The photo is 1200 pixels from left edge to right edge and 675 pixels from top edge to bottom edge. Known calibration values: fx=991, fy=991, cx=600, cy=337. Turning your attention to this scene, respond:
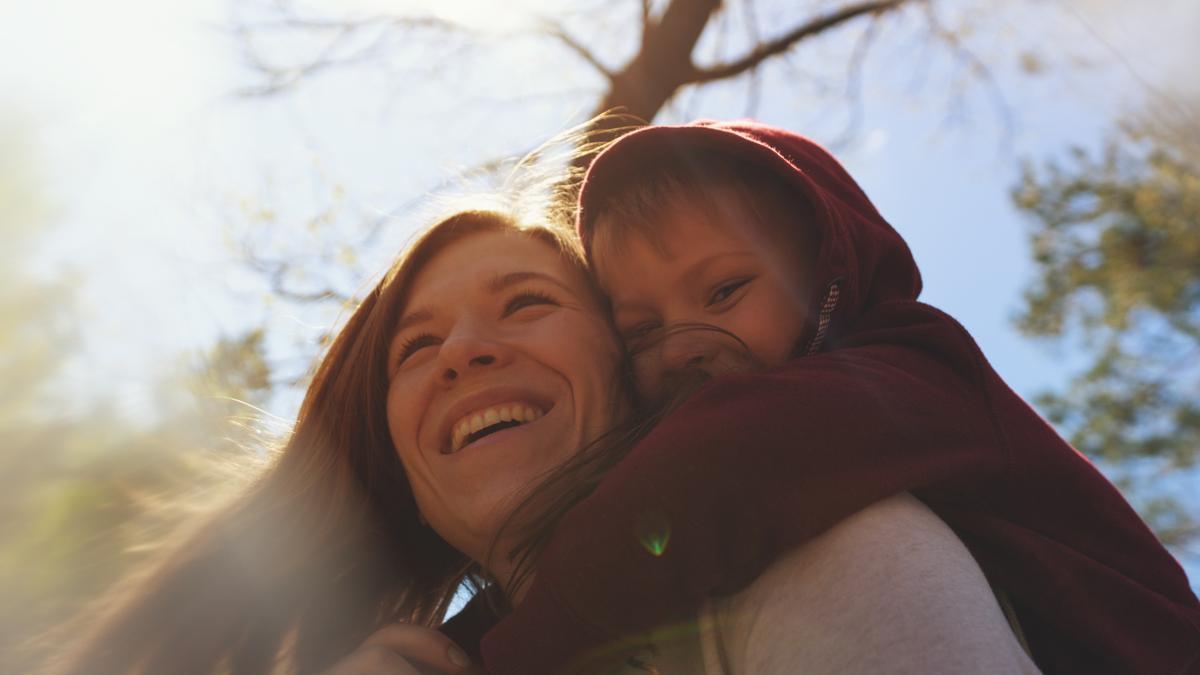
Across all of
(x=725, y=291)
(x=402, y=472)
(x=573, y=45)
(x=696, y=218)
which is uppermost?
(x=573, y=45)

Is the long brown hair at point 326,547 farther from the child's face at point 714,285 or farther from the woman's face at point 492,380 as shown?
the child's face at point 714,285

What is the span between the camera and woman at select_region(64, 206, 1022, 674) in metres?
1.78

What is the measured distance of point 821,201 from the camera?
5.45 feet

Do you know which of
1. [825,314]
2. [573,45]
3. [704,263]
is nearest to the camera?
[825,314]

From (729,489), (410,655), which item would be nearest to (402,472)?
(410,655)

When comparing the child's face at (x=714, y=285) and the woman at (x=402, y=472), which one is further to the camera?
the woman at (x=402, y=472)

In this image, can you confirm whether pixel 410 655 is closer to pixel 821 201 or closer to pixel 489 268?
pixel 489 268

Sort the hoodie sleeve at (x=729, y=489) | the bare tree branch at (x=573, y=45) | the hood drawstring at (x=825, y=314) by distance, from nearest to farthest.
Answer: the hoodie sleeve at (x=729, y=489)
the hood drawstring at (x=825, y=314)
the bare tree branch at (x=573, y=45)

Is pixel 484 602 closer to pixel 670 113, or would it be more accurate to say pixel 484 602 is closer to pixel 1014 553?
pixel 1014 553

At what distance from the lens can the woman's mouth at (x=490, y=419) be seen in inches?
71.2

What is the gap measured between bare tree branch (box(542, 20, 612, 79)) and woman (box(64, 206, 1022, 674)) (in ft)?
8.28

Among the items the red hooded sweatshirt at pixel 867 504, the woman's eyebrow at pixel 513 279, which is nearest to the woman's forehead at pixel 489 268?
the woman's eyebrow at pixel 513 279

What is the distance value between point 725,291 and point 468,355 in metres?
0.49

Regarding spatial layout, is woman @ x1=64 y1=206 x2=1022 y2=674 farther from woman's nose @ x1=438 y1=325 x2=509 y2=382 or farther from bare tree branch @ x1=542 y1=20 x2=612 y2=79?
bare tree branch @ x1=542 y1=20 x2=612 y2=79
